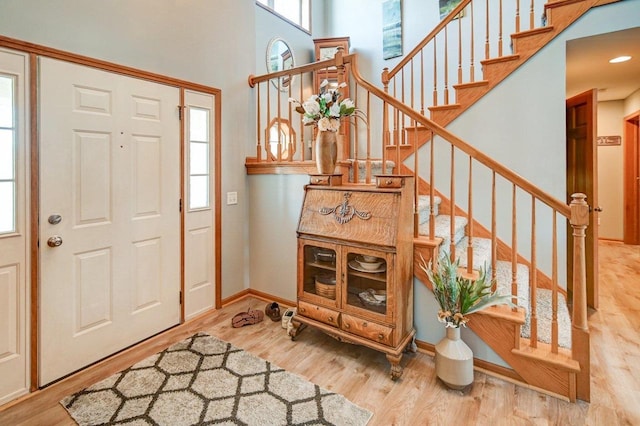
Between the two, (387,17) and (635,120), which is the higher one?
(387,17)

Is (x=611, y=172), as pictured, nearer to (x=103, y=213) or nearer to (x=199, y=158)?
(x=199, y=158)

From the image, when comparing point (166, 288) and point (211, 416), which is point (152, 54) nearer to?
point (166, 288)

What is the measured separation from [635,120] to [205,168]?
6.70 m

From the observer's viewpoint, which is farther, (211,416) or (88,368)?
(88,368)

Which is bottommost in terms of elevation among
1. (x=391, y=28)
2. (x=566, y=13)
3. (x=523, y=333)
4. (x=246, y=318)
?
(x=246, y=318)

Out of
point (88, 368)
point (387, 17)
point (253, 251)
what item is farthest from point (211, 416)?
point (387, 17)

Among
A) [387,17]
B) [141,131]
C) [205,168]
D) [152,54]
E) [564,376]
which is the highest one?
[387,17]

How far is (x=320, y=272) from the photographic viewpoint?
2.42 m

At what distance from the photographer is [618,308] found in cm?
297

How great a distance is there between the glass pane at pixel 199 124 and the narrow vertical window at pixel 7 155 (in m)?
1.15

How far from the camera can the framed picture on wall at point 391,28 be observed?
4.23 m

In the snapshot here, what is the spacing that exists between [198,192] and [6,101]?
1346 millimetres

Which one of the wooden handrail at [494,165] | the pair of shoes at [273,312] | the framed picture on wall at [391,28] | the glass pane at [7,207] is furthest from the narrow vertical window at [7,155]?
the framed picture on wall at [391,28]

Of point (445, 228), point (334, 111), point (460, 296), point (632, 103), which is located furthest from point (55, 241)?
point (632, 103)
